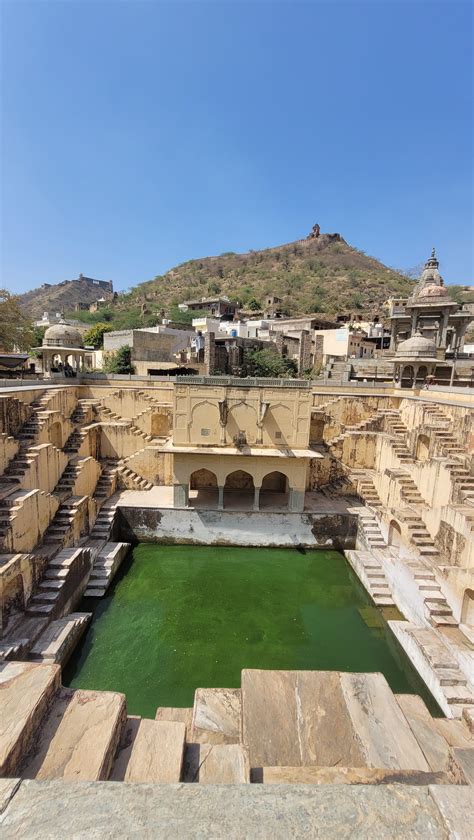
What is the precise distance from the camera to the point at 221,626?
10.1 metres

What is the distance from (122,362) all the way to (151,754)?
2792 cm

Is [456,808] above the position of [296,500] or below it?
above

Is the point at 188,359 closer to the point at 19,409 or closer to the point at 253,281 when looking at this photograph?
the point at 19,409

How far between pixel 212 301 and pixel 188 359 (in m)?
22.0

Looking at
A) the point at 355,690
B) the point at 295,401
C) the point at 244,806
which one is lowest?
the point at 355,690

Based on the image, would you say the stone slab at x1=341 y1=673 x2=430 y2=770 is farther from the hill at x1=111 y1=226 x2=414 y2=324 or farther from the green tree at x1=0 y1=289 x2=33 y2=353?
the hill at x1=111 y1=226 x2=414 y2=324

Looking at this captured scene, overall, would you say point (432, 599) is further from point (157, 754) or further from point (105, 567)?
point (105, 567)

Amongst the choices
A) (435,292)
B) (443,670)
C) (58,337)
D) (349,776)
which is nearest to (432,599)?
(443,670)

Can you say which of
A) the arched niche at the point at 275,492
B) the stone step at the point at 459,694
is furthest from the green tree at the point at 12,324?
the stone step at the point at 459,694

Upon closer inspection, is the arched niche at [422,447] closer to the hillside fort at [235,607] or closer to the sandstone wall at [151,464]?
the hillside fort at [235,607]

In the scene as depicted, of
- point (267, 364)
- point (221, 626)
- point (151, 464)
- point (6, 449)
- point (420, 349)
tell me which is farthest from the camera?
point (267, 364)

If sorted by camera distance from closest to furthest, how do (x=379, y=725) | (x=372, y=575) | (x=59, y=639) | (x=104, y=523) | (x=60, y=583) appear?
(x=379, y=725) → (x=59, y=639) → (x=60, y=583) → (x=372, y=575) → (x=104, y=523)

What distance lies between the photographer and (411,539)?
11.6 m

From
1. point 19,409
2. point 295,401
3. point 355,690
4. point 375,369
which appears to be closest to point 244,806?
point 355,690
